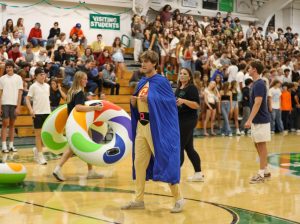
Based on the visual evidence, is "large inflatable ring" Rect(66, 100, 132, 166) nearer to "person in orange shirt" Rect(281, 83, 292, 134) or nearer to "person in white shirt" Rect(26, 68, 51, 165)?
"person in white shirt" Rect(26, 68, 51, 165)

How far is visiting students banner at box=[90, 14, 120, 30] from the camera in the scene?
21.3 m

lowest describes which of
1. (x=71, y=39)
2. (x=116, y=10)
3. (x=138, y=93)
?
(x=138, y=93)

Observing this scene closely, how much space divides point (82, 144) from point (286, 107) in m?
12.4

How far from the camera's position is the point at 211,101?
672 inches

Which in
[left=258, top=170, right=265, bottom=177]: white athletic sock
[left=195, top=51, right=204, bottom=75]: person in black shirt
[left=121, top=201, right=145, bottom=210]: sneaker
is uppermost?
[left=195, top=51, right=204, bottom=75]: person in black shirt

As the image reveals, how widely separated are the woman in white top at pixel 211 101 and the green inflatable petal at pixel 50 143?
317 inches

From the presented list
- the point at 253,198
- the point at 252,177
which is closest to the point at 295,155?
the point at 252,177

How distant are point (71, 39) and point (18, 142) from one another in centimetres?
610

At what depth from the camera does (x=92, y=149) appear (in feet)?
→ 27.1

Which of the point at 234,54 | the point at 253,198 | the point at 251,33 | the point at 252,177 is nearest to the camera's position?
the point at 253,198

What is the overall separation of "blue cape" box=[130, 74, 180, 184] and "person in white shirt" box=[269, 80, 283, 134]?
→ 496 inches

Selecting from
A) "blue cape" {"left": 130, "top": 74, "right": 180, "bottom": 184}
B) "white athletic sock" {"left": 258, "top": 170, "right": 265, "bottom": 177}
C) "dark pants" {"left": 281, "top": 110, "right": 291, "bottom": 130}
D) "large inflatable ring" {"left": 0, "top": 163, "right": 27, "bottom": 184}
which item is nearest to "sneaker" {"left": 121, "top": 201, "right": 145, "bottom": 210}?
"blue cape" {"left": 130, "top": 74, "right": 180, "bottom": 184}

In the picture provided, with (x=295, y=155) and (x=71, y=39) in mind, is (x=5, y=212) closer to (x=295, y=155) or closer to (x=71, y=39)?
(x=295, y=155)

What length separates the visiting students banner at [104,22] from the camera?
69.9 feet
